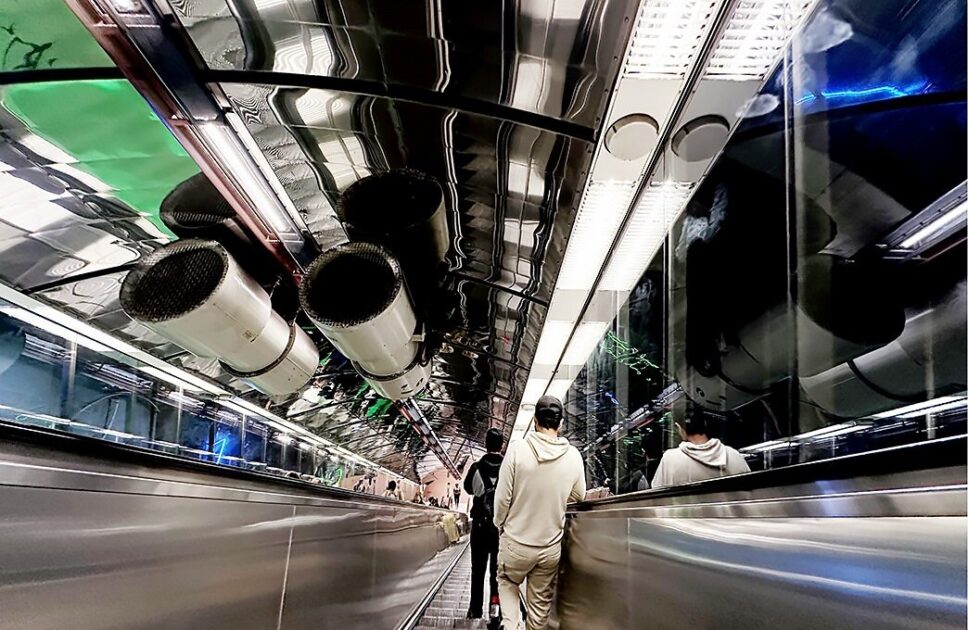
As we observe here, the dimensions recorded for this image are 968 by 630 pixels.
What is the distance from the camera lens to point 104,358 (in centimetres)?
414

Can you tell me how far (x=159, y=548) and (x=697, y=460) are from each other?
2.24 meters

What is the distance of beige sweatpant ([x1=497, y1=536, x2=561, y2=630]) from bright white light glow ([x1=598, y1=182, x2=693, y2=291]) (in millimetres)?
1704

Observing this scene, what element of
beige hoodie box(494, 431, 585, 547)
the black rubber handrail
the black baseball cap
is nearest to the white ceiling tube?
the black baseball cap

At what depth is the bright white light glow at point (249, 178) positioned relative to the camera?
2771 millimetres

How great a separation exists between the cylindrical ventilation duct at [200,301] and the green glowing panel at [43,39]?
3.21 ft

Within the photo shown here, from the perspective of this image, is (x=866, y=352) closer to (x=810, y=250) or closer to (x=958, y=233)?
(x=810, y=250)

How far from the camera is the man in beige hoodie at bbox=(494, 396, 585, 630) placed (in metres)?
3.63

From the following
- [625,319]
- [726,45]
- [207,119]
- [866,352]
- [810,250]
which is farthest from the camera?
[625,319]

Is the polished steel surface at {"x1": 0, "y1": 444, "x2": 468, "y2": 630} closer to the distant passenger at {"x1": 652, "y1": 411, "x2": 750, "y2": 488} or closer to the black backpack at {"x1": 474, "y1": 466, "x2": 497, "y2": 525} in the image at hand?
the distant passenger at {"x1": 652, "y1": 411, "x2": 750, "y2": 488}

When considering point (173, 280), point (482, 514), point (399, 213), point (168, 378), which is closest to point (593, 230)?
point (399, 213)

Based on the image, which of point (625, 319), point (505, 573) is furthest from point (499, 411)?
point (505, 573)

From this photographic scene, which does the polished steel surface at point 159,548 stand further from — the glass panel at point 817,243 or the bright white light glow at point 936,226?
the bright white light glow at point 936,226

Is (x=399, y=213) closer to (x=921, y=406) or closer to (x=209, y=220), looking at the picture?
(x=209, y=220)

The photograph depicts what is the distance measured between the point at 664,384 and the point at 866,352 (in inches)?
62.9
